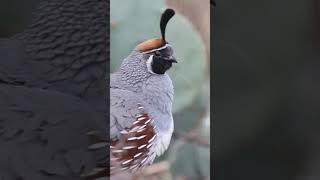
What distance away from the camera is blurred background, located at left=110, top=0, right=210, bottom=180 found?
132 inches

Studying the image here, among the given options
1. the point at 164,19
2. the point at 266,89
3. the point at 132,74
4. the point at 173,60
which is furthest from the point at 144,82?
the point at 266,89

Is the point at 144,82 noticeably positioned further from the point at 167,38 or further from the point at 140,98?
the point at 167,38

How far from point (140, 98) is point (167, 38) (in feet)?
1.43

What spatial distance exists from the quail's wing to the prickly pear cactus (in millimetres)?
213

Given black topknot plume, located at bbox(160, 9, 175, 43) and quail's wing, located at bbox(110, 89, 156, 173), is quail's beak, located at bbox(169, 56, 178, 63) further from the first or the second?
quail's wing, located at bbox(110, 89, 156, 173)

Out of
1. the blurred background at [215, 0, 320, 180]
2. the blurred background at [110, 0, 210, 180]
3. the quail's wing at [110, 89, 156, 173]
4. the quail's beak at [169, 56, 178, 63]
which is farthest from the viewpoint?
the blurred background at [215, 0, 320, 180]

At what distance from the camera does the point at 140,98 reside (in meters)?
3.37

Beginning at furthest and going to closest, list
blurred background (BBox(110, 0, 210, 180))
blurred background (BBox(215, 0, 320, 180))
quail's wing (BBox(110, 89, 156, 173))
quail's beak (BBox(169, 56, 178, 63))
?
blurred background (BBox(215, 0, 320, 180)) < quail's beak (BBox(169, 56, 178, 63)) < blurred background (BBox(110, 0, 210, 180)) < quail's wing (BBox(110, 89, 156, 173))

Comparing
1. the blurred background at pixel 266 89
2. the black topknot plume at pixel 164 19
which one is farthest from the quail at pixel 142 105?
the blurred background at pixel 266 89

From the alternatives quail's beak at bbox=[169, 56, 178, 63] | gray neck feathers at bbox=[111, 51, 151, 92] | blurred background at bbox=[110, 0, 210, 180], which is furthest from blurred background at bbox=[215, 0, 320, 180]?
gray neck feathers at bbox=[111, 51, 151, 92]

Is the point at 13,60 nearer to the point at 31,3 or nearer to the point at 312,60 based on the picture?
the point at 31,3

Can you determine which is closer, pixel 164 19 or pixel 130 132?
pixel 130 132

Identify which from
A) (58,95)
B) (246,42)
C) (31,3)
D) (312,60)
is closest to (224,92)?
(246,42)

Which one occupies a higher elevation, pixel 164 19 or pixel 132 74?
pixel 164 19
